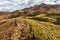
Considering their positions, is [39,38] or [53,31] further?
[53,31]

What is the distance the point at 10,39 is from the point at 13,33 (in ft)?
14.6

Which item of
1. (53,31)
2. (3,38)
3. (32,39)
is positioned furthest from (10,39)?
(53,31)

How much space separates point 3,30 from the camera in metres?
95.1

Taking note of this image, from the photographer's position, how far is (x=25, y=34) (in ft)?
291

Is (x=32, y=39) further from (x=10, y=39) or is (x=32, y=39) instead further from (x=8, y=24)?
(x=8, y=24)

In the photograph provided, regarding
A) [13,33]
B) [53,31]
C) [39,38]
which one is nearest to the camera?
[39,38]

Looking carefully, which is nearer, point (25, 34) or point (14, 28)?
point (25, 34)

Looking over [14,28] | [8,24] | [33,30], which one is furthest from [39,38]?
[8,24]

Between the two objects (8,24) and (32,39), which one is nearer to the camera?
(32,39)

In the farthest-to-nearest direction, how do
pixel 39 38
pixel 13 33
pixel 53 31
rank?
pixel 53 31, pixel 13 33, pixel 39 38

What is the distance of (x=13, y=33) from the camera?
91125mm

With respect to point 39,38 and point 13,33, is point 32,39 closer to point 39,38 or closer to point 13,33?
point 39,38

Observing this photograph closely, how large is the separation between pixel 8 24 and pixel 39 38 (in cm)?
2340

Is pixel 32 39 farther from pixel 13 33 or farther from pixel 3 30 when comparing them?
pixel 3 30
